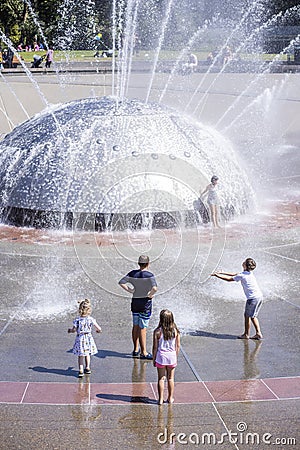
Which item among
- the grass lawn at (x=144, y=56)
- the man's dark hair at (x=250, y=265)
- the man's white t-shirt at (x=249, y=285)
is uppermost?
the grass lawn at (x=144, y=56)

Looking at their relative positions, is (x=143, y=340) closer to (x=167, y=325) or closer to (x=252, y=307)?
(x=167, y=325)

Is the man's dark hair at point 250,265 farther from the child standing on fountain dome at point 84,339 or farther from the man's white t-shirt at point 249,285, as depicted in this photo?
the child standing on fountain dome at point 84,339

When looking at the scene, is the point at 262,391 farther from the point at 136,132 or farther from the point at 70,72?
the point at 70,72

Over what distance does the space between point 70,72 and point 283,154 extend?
28670 mm

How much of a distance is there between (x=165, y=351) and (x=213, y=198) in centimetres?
652

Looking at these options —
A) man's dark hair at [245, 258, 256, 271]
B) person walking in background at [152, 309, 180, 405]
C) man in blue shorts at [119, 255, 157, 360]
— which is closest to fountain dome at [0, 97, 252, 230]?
man's dark hair at [245, 258, 256, 271]

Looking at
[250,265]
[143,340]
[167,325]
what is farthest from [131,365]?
[250,265]

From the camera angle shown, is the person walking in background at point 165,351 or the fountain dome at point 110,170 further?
the fountain dome at point 110,170

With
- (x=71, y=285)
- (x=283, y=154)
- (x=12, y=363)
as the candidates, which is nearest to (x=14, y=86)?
(x=283, y=154)

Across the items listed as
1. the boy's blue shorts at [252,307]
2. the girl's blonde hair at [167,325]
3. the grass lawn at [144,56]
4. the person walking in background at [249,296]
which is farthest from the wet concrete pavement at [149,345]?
the grass lawn at [144,56]

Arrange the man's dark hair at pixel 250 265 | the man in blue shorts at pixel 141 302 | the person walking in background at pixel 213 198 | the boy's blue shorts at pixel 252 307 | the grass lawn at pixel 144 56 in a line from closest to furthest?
the man in blue shorts at pixel 141 302
the boy's blue shorts at pixel 252 307
the man's dark hair at pixel 250 265
the person walking in background at pixel 213 198
the grass lawn at pixel 144 56

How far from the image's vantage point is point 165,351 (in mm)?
7336

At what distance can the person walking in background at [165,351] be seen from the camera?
23.9ft

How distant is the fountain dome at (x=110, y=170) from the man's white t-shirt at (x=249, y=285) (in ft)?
14.4
